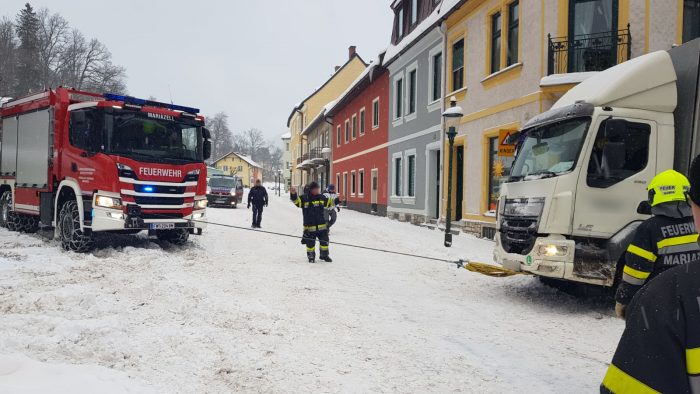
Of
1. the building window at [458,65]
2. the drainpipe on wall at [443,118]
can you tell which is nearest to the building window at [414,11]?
the drainpipe on wall at [443,118]

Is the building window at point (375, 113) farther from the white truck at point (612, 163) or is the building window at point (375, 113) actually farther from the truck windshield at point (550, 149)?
the white truck at point (612, 163)

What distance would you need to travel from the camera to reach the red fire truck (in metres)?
9.03

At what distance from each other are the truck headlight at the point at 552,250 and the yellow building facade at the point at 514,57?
6.31 m

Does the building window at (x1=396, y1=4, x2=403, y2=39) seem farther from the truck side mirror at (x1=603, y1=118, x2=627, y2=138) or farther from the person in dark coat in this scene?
the truck side mirror at (x1=603, y1=118, x2=627, y2=138)

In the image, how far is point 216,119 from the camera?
111 metres

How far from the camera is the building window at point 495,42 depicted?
14.0 meters

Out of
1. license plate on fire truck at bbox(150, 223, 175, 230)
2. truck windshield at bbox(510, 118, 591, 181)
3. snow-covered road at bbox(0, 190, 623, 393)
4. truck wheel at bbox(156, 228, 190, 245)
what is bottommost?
snow-covered road at bbox(0, 190, 623, 393)

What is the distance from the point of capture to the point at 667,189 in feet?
12.4

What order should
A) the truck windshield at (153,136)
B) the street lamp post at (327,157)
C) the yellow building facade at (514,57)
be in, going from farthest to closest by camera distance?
the street lamp post at (327,157), the yellow building facade at (514,57), the truck windshield at (153,136)

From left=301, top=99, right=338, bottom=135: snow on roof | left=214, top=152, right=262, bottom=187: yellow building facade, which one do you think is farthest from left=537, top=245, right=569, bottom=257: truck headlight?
left=214, top=152, right=262, bottom=187: yellow building facade

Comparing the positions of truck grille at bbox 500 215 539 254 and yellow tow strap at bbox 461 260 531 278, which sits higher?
truck grille at bbox 500 215 539 254

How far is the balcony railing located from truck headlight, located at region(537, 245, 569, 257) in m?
6.81

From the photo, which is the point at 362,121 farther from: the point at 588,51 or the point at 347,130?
the point at 588,51

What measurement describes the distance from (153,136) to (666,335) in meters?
9.98
